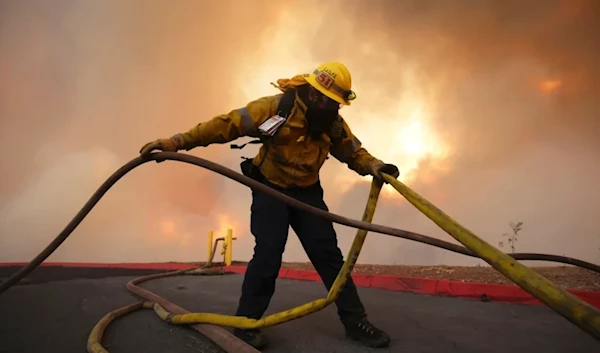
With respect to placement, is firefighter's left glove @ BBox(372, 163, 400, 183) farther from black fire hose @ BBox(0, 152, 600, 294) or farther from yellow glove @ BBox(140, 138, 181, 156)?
yellow glove @ BBox(140, 138, 181, 156)

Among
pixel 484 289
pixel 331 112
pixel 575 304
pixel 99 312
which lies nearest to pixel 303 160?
pixel 331 112

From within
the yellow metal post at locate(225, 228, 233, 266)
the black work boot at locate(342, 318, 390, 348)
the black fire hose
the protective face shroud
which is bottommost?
the black work boot at locate(342, 318, 390, 348)

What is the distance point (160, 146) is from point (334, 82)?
1052 mm

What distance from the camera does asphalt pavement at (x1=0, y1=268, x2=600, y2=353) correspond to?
7.75 ft

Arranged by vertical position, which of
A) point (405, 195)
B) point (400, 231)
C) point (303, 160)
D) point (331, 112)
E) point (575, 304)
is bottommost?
point (575, 304)

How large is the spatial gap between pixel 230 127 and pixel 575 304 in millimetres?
1900

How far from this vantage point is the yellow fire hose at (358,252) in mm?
1026

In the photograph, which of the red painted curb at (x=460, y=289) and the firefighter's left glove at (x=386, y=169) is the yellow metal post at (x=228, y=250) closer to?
the red painted curb at (x=460, y=289)

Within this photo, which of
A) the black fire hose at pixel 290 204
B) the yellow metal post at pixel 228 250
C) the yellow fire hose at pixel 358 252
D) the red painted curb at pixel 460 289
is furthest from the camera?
the yellow metal post at pixel 228 250

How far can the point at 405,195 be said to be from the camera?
1.72 metres

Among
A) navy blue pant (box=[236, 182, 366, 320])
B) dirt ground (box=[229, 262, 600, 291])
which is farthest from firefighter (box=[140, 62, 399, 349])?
dirt ground (box=[229, 262, 600, 291])

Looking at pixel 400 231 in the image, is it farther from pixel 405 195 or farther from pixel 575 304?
pixel 575 304

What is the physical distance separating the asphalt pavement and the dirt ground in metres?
0.92

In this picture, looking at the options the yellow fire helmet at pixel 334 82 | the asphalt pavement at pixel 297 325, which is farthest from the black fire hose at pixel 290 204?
the yellow fire helmet at pixel 334 82
